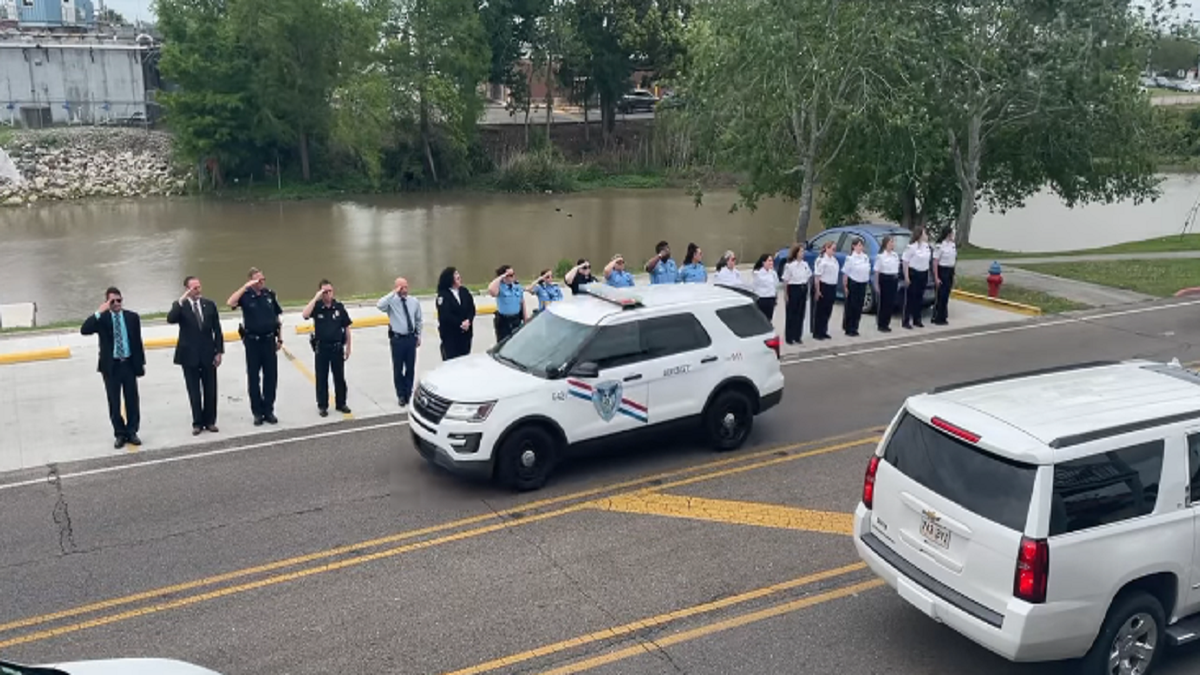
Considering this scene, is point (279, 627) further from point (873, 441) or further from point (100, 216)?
point (100, 216)

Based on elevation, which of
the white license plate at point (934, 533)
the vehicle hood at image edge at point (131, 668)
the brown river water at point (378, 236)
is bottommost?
the brown river water at point (378, 236)

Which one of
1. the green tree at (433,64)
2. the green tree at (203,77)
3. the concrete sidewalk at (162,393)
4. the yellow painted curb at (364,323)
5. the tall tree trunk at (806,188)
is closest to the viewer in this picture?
the concrete sidewalk at (162,393)

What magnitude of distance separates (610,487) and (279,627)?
3.67m

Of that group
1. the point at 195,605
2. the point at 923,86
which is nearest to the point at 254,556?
the point at 195,605

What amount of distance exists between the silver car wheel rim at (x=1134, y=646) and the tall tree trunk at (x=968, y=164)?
20651 millimetres

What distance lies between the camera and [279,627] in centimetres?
737

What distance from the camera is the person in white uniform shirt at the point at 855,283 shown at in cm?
1666

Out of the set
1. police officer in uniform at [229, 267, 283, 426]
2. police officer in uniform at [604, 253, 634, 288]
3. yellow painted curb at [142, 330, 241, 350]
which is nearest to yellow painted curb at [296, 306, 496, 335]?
yellow painted curb at [142, 330, 241, 350]

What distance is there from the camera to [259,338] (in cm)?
1191

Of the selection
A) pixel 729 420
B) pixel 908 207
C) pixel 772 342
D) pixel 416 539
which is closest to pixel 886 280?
A: pixel 772 342

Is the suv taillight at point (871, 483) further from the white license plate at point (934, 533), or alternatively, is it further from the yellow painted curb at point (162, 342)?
the yellow painted curb at point (162, 342)

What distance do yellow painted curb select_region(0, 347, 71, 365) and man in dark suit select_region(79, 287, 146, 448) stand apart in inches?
166

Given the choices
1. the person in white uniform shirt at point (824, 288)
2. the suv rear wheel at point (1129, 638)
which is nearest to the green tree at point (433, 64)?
the person in white uniform shirt at point (824, 288)

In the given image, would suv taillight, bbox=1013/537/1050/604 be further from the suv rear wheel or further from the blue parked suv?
the blue parked suv
